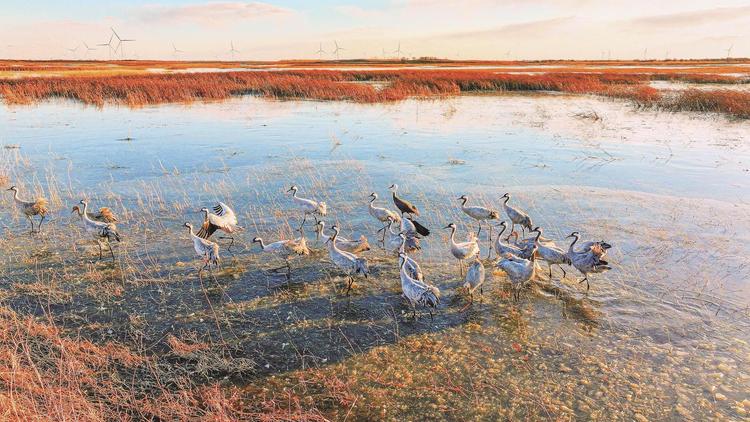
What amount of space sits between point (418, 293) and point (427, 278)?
171cm

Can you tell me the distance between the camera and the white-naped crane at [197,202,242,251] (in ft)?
34.6

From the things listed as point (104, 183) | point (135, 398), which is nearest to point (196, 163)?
point (104, 183)

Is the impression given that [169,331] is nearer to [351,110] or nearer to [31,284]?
[31,284]

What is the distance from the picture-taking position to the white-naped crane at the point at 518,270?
339 inches

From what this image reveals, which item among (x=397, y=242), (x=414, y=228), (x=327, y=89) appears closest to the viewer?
(x=397, y=242)

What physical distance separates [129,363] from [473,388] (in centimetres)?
478

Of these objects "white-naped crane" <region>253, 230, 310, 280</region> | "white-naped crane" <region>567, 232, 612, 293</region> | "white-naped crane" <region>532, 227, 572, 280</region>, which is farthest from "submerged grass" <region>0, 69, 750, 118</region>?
"white-naped crane" <region>253, 230, 310, 280</region>

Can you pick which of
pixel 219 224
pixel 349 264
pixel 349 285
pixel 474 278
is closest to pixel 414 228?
pixel 349 264

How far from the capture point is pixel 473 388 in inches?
250

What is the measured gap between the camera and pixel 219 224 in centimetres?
1063

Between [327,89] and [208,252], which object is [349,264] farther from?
[327,89]

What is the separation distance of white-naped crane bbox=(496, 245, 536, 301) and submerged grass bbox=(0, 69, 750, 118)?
29.9m

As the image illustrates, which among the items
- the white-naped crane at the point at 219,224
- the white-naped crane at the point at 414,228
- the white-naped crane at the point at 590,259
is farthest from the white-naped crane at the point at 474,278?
the white-naped crane at the point at 219,224

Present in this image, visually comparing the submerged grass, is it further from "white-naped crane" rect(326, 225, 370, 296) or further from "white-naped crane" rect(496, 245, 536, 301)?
"white-naped crane" rect(326, 225, 370, 296)
